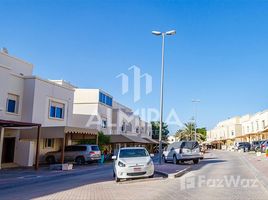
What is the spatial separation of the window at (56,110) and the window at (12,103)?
3.97m

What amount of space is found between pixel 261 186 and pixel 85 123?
1227 inches

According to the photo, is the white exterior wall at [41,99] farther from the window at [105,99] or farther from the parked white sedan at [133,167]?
the parked white sedan at [133,167]

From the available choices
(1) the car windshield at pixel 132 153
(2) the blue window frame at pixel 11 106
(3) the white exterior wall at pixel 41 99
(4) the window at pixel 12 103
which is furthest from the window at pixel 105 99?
(1) the car windshield at pixel 132 153

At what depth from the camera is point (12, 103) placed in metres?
27.9

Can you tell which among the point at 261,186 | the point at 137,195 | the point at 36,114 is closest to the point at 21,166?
the point at 36,114

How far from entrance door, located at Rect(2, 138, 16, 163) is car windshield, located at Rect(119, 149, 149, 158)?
14187 mm

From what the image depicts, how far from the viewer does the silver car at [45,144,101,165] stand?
96.9 ft

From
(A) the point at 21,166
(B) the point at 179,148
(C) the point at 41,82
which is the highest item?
(C) the point at 41,82

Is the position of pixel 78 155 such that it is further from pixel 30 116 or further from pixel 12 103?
pixel 12 103

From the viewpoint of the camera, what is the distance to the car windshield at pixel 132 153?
16531 mm

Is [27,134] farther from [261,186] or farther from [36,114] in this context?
[261,186]

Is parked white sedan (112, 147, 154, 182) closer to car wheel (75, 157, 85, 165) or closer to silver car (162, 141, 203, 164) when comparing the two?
silver car (162, 141, 203, 164)

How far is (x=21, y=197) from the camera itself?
11.2 metres

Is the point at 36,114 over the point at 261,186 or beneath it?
over
